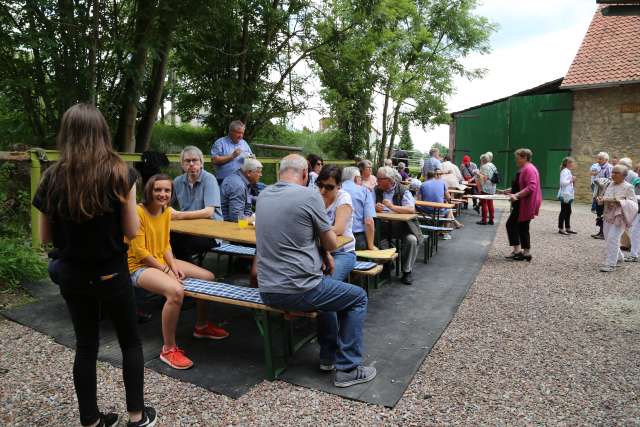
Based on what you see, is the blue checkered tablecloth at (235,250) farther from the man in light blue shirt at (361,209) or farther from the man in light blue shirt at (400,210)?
the man in light blue shirt at (400,210)

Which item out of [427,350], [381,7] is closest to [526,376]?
[427,350]

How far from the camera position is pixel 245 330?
4.11 m

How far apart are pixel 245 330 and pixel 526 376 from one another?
216cm

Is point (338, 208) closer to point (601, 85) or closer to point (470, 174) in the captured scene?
point (470, 174)

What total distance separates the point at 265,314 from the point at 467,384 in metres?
1.42

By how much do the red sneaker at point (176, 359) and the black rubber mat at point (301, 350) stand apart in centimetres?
4

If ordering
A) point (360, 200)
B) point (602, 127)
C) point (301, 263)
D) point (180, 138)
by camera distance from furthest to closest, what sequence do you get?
point (602, 127), point (180, 138), point (360, 200), point (301, 263)

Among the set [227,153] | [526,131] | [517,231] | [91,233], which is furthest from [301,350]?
[526,131]

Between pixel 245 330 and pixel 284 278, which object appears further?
pixel 245 330

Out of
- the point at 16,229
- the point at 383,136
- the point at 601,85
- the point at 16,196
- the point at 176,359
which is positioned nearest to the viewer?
the point at 176,359

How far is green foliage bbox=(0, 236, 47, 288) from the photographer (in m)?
4.84

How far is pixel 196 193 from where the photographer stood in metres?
4.95

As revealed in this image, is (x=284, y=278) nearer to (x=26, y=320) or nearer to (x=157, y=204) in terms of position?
(x=157, y=204)

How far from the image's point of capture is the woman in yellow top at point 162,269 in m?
3.37
